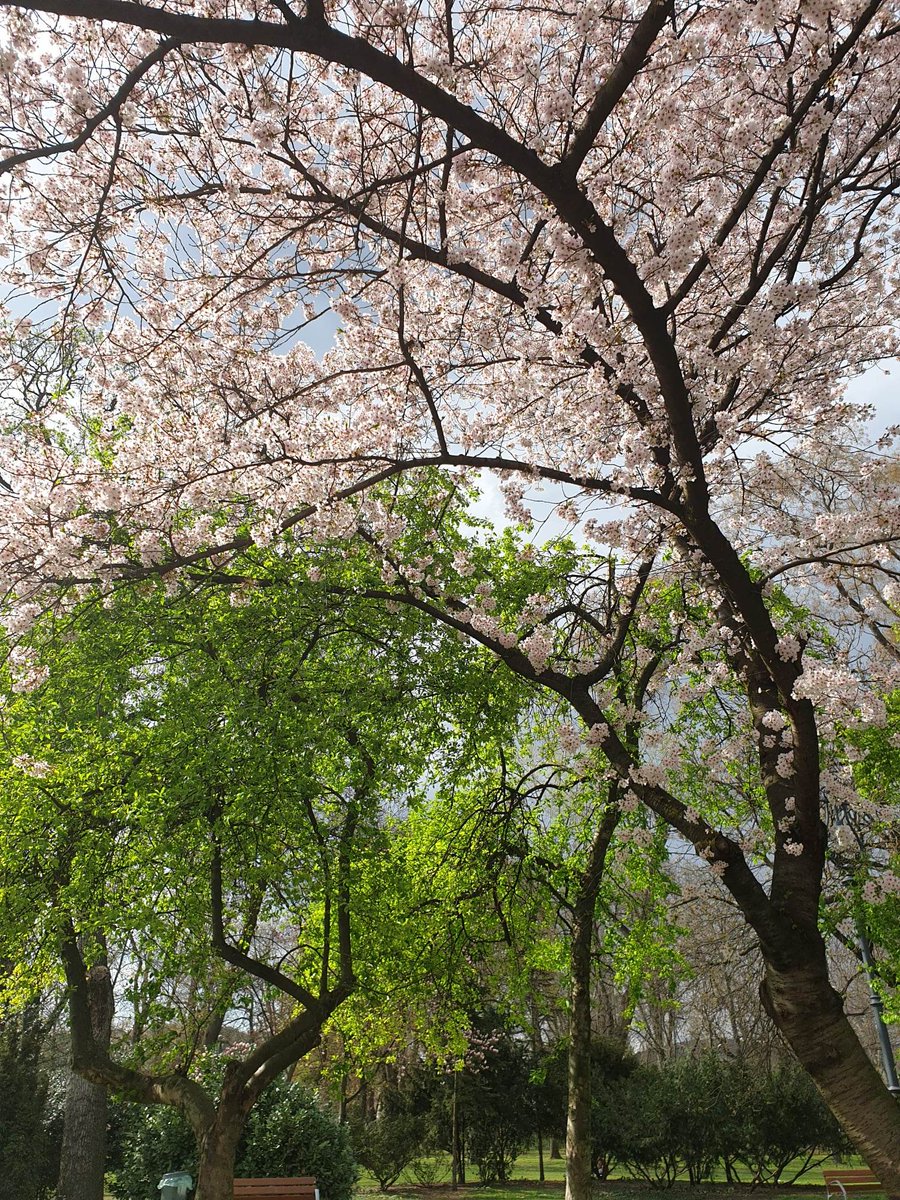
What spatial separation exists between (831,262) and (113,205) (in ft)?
15.5

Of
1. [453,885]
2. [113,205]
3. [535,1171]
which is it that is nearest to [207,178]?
[113,205]

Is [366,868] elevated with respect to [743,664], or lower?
lower

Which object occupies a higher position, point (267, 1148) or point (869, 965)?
point (869, 965)

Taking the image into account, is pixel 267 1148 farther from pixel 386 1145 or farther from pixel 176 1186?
pixel 386 1145

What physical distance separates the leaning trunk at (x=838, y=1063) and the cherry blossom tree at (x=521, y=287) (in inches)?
0.7

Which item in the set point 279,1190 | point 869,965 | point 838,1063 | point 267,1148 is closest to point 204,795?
point 279,1190

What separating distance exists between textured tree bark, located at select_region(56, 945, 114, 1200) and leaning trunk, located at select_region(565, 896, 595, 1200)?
6077 millimetres

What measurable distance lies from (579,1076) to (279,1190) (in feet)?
11.4

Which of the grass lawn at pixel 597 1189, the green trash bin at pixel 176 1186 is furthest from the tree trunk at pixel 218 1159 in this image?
the grass lawn at pixel 597 1189

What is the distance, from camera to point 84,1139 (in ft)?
37.5

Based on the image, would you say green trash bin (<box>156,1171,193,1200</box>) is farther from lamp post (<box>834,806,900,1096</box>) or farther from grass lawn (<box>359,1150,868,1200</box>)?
lamp post (<box>834,806,900,1096</box>)

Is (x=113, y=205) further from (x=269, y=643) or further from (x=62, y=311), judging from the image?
(x=269, y=643)

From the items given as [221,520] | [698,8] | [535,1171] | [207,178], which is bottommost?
[535,1171]

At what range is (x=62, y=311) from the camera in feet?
15.2
